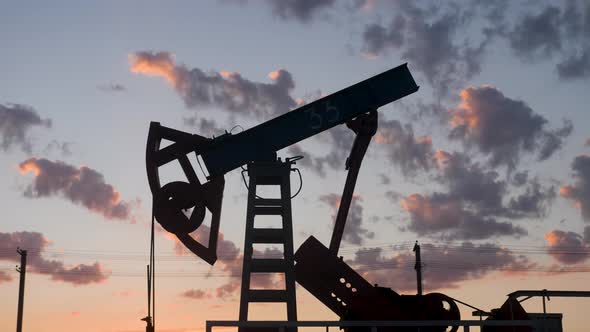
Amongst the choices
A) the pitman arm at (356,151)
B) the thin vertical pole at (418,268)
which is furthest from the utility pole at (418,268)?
the pitman arm at (356,151)

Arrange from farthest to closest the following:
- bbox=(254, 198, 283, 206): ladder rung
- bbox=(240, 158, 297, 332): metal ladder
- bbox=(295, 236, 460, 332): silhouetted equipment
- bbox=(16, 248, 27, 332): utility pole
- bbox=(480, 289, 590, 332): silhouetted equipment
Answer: bbox=(16, 248, 27, 332): utility pole → bbox=(254, 198, 283, 206): ladder rung → bbox=(240, 158, 297, 332): metal ladder → bbox=(295, 236, 460, 332): silhouetted equipment → bbox=(480, 289, 590, 332): silhouetted equipment

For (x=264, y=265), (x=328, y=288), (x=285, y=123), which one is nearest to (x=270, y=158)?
(x=285, y=123)

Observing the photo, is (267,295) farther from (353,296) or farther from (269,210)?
(353,296)

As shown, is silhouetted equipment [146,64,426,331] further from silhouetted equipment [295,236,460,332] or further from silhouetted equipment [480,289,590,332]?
silhouetted equipment [480,289,590,332]

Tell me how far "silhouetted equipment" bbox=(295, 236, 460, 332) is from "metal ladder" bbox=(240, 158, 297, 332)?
2389 millimetres

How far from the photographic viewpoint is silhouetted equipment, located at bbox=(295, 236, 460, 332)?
26.7 meters

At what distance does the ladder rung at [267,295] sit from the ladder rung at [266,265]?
2.56 feet

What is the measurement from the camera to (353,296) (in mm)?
27891

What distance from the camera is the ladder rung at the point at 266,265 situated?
1267 inches

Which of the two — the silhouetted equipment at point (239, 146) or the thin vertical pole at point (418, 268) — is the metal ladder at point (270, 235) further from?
the thin vertical pole at point (418, 268)

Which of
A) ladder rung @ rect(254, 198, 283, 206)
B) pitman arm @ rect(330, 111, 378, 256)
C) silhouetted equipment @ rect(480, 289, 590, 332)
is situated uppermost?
pitman arm @ rect(330, 111, 378, 256)

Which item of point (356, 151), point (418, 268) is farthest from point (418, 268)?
point (356, 151)

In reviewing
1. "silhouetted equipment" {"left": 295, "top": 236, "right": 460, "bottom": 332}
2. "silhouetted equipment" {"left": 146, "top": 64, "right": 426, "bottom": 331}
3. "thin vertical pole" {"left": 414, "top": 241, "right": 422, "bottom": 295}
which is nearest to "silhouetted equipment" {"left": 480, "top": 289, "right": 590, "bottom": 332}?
"silhouetted equipment" {"left": 295, "top": 236, "right": 460, "bottom": 332}

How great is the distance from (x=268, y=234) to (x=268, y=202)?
1250 mm
